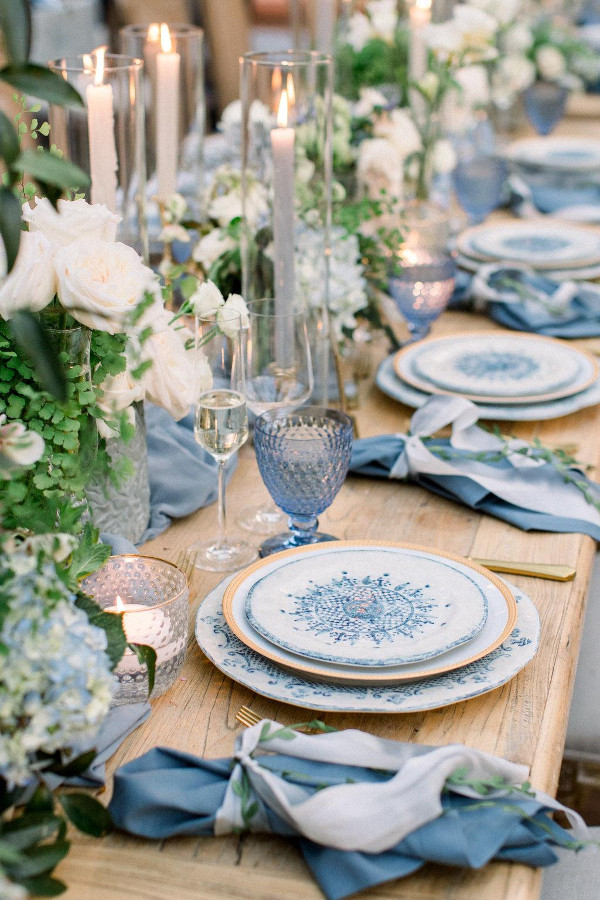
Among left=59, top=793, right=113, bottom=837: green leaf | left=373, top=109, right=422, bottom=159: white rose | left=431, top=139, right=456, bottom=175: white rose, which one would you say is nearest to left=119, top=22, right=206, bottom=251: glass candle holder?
left=373, top=109, right=422, bottom=159: white rose

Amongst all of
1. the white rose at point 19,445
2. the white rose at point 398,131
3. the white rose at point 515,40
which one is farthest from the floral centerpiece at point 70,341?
the white rose at point 515,40

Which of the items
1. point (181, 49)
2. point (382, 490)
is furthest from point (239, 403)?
point (181, 49)

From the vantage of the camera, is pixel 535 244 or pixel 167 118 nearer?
pixel 167 118

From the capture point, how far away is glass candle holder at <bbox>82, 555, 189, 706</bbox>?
2.61 feet

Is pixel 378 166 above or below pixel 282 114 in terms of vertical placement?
below

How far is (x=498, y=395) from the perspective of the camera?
1.41 metres

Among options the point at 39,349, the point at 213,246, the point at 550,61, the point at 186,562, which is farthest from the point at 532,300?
the point at 550,61

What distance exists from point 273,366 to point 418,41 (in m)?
1.15

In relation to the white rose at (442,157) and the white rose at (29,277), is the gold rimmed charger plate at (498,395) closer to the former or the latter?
the white rose at (442,157)

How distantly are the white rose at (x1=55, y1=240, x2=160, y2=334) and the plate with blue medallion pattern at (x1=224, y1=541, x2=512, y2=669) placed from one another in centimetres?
25

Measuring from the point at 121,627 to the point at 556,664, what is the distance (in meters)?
0.38

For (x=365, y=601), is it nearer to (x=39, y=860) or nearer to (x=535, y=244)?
(x=39, y=860)

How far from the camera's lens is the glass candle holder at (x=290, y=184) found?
124 centimetres

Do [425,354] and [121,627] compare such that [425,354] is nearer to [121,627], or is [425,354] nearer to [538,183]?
[121,627]
